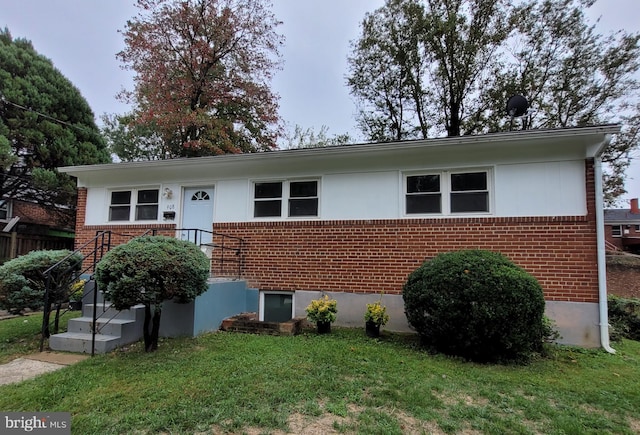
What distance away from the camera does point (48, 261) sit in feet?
18.4

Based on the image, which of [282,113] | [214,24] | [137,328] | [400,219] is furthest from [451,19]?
[137,328]

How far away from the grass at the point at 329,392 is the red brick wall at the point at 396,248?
4.92 ft

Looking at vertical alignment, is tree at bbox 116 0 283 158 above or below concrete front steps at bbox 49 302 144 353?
above

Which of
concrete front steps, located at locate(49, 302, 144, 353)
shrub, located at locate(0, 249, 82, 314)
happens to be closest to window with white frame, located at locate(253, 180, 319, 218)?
concrete front steps, located at locate(49, 302, 144, 353)

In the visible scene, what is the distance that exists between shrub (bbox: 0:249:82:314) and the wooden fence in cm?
798

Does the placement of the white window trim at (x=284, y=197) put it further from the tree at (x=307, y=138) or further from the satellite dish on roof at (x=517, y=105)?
the tree at (x=307, y=138)

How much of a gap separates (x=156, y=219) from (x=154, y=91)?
8561 mm

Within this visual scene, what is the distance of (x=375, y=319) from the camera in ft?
19.5

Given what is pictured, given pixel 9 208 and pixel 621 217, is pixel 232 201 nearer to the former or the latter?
pixel 9 208

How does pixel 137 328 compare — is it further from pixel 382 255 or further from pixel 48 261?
pixel 382 255

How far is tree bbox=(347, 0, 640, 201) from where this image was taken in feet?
44.1

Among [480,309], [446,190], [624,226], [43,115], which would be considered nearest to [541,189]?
[446,190]

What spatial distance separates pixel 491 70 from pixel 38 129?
→ 1870 centimetres

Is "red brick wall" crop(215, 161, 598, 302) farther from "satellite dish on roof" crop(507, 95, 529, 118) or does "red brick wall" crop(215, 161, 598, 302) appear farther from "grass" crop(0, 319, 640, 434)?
"satellite dish on roof" crop(507, 95, 529, 118)
